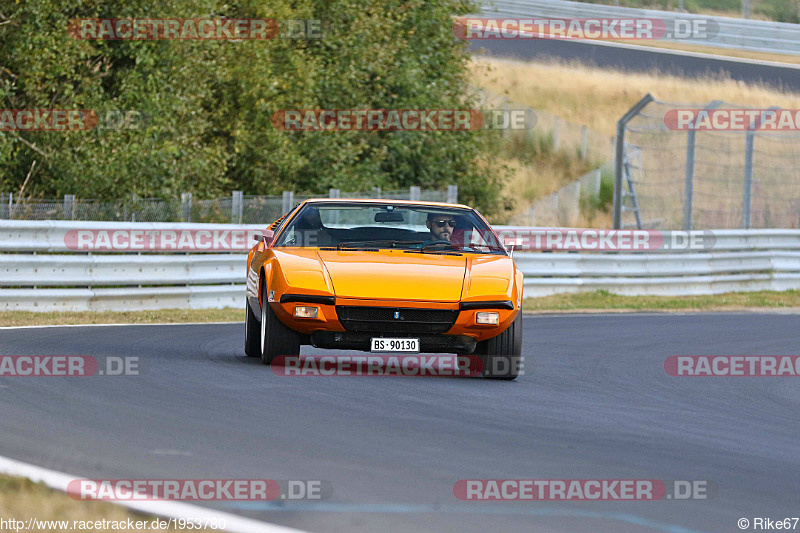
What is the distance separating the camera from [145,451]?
21.6 ft

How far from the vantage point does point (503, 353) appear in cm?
1030

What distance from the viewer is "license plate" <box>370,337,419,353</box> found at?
32.2 feet

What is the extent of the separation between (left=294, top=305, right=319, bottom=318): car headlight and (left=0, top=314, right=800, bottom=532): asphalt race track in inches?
18.1

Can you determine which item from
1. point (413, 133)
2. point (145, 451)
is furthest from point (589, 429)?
point (413, 133)

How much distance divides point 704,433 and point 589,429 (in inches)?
26.5

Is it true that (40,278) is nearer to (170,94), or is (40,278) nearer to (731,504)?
(170,94)

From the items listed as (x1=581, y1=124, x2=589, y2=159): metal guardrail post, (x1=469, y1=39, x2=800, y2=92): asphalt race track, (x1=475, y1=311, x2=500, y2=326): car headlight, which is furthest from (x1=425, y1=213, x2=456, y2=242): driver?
(x1=469, y1=39, x2=800, y2=92): asphalt race track

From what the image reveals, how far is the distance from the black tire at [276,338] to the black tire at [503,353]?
139cm

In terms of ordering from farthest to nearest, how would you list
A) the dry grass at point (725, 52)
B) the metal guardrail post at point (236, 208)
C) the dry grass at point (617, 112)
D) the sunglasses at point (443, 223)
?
1. the dry grass at point (725, 52)
2. the dry grass at point (617, 112)
3. the metal guardrail post at point (236, 208)
4. the sunglasses at point (443, 223)
